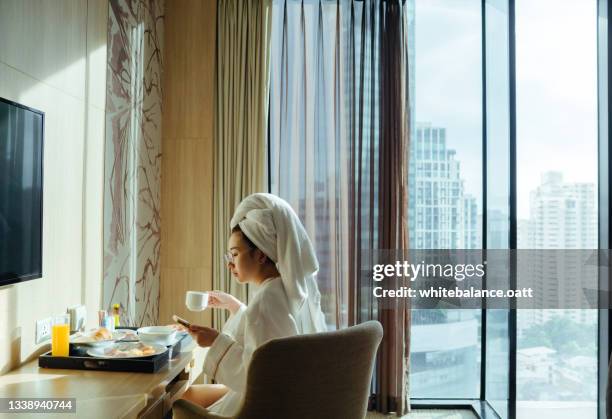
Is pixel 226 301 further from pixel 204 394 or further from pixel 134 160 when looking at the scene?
pixel 134 160

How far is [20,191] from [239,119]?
1696 millimetres

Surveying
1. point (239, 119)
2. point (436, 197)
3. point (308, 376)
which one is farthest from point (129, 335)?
point (436, 197)

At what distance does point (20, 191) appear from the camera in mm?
1996

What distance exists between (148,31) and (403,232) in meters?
1.84

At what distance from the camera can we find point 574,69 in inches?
97.0

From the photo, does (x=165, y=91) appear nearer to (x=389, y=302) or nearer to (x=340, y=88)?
(x=340, y=88)

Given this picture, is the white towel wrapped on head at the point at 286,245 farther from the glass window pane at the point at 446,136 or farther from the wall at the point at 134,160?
the glass window pane at the point at 446,136

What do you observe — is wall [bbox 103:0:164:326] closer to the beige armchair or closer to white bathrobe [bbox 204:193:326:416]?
white bathrobe [bbox 204:193:326:416]

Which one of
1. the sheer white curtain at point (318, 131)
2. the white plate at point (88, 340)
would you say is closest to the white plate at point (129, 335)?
the white plate at point (88, 340)

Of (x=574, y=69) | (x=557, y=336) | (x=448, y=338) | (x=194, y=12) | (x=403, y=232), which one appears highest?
(x=194, y=12)

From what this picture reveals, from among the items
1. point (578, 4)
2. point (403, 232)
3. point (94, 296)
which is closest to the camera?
point (578, 4)

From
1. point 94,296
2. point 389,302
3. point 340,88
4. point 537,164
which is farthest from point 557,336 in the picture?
point 94,296

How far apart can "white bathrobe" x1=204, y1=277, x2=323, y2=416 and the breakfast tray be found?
0.18 meters

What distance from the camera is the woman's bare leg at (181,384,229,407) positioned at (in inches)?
92.2
